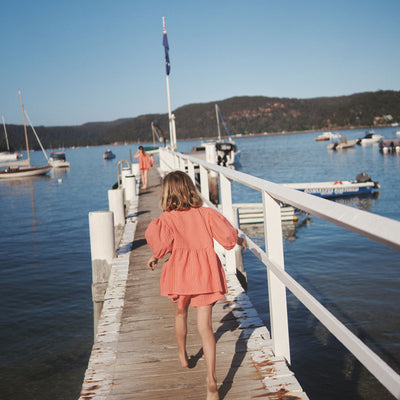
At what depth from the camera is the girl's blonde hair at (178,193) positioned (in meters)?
2.60

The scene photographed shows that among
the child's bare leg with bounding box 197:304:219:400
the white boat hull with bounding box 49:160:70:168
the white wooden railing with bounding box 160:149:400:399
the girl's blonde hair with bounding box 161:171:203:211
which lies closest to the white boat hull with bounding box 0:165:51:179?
the white boat hull with bounding box 49:160:70:168

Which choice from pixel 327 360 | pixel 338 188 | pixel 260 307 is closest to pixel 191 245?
pixel 327 360

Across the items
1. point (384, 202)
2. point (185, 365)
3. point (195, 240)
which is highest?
point (195, 240)

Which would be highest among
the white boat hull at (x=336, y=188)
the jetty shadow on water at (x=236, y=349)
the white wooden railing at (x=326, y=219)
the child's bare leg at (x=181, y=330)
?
the white wooden railing at (x=326, y=219)

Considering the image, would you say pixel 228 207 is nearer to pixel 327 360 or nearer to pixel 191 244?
pixel 191 244

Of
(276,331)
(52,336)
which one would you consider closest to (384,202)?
(52,336)

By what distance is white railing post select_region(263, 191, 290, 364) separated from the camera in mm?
2637

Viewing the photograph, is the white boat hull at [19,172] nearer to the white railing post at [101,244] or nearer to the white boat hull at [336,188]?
the white boat hull at [336,188]

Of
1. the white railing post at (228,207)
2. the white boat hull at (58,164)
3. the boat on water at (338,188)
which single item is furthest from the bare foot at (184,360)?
the white boat hull at (58,164)

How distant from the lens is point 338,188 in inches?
920

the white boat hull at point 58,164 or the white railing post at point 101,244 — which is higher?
the white boat hull at point 58,164

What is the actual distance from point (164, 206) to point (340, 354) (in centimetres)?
471

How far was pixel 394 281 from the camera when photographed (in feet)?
30.8

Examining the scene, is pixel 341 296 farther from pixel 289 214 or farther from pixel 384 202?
pixel 384 202
